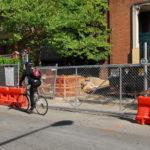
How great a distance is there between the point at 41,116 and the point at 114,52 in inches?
375

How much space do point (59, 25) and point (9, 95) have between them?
5128 millimetres

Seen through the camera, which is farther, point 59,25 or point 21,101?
point 59,25

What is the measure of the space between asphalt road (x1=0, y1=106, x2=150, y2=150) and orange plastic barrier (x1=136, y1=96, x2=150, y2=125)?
195 mm

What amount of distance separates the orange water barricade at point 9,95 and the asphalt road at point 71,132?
170 centimetres

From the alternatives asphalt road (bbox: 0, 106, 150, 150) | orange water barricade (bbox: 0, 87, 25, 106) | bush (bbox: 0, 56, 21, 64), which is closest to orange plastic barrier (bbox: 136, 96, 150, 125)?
asphalt road (bbox: 0, 106, 150, 150)

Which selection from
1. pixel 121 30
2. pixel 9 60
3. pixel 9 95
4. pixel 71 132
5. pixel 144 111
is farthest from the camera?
pixel 121 30

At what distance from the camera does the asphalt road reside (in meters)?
5.00

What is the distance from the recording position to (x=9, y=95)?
10.6 meters

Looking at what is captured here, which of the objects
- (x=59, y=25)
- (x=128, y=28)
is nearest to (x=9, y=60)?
(x=59, y=25)

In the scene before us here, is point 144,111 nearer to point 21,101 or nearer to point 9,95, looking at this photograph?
point 21,101

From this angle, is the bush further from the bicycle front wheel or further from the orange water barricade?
the bicycle front wheel

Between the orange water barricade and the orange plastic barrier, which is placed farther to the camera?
the orange water barricade

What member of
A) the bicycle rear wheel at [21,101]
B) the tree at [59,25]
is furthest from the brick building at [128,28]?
the bicycle rear wheel at [21,101]

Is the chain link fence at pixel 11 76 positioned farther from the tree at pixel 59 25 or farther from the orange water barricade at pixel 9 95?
the tree at pixel 59 25
